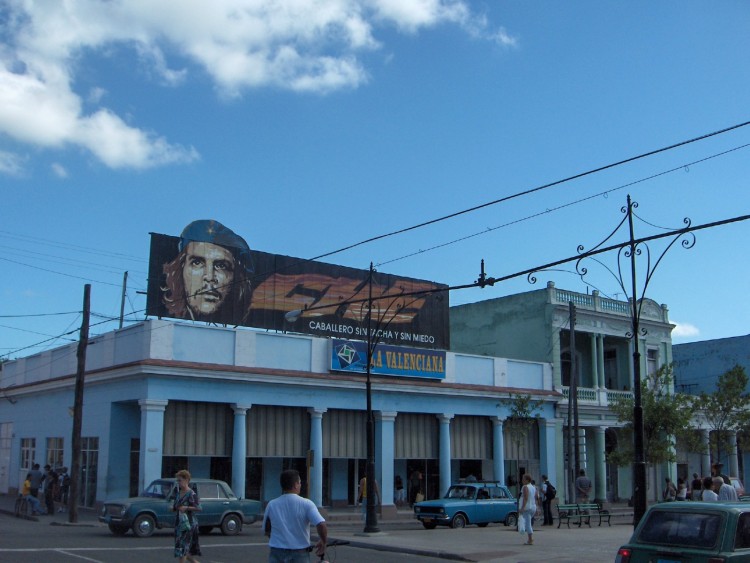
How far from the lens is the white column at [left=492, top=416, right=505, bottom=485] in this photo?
1443 inches

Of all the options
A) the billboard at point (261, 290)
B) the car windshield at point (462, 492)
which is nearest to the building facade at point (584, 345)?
the billboard at point (261, 290)

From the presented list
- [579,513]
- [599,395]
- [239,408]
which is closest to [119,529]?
[239,408]

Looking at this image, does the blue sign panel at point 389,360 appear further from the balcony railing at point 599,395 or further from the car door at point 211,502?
the car door at point 211,502

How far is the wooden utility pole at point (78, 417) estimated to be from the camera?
26.0 m

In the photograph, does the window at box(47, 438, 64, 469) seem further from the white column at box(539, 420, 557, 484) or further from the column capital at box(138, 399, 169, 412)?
the white column at box(539, 420, 557, 484)

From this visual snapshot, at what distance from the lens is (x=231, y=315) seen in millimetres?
33250

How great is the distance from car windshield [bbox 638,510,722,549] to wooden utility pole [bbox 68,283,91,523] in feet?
66.6

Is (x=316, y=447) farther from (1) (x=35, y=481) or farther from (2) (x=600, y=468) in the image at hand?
(2) (x=600, y=468)

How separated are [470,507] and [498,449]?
1008cm

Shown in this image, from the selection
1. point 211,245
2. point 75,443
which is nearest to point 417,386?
point 211,245

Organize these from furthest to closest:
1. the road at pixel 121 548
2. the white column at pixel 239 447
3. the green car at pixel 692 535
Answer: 1. the white column at pixel 239 447
2. the road at pixel 121 548
3. the green car at pixel 692 535

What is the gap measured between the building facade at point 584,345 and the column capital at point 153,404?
19.1 meters

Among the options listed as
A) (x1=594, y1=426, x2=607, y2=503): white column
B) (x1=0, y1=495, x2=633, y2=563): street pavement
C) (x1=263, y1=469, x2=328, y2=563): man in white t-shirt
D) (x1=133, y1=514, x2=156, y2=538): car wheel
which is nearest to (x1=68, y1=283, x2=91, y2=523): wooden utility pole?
(x1=0, y1=495, x2=633, y2=563): street pavement

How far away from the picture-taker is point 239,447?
2931cm
